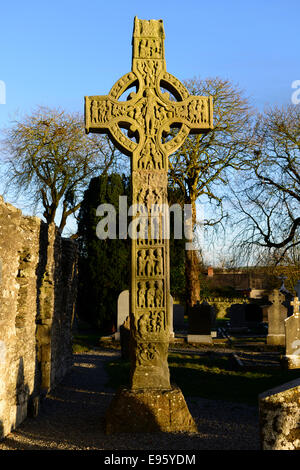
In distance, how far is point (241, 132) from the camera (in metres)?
21.2

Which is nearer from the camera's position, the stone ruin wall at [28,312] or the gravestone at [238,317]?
the stone ruin wall at [28,312]

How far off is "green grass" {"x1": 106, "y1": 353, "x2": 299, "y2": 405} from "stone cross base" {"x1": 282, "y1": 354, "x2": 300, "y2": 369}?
49cm

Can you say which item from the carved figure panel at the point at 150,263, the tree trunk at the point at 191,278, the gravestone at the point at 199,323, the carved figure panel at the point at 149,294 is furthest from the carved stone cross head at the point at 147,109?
the tree trunk at the point at 191,278

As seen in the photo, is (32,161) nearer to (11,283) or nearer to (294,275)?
(294,275)

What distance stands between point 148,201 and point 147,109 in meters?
1.22

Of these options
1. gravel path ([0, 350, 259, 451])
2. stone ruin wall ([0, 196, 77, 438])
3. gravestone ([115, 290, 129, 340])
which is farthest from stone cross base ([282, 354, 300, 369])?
gravestone ([115, 290, 129, 340])

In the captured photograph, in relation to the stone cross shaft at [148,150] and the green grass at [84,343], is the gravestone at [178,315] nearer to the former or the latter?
the green grass at [84,343]

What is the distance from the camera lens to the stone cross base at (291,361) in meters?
11.1

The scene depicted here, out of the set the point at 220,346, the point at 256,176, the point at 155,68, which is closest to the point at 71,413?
the point at 155,68

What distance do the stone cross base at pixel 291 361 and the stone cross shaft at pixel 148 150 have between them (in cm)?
651

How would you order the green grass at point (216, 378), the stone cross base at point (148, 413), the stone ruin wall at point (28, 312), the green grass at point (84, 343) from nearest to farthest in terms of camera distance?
the stone cross base at point (148, 413)
the stone ruin wall at point (28, 312)
the green grass at point (216, 378)
the green grass at point (84, 343)

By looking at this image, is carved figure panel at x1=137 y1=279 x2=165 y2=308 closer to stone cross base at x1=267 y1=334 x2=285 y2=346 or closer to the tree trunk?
stone cross base at x1=267 y1=334 x2=285 y2=346

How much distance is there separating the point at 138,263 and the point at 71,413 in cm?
263

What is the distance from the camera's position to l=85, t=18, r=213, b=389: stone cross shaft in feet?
18.1
